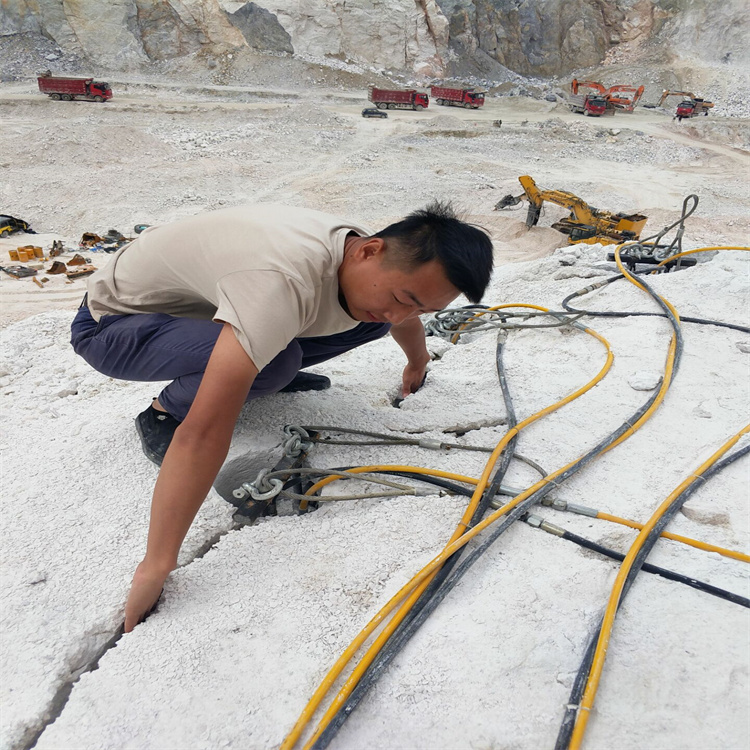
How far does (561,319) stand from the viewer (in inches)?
122

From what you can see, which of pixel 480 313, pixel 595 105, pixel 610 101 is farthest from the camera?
pixel 610 101

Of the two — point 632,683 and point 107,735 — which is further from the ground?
point 632,683

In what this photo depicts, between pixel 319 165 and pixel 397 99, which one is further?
pixel 397 99

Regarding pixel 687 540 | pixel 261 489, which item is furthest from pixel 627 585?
pixel 261 489

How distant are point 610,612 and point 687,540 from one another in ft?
1.25

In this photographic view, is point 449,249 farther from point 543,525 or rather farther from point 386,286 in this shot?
point 543,525

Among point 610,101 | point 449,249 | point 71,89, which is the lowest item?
point 449,249

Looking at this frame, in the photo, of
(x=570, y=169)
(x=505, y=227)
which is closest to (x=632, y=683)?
(x=505, y=227)

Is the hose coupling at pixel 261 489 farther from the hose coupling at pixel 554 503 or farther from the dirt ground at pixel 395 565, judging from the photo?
the hose coupling at pixel 554 503

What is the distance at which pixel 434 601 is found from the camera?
131 centimetres

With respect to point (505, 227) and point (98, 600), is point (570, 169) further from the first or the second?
point (98, 600)

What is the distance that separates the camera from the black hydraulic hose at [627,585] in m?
1.07

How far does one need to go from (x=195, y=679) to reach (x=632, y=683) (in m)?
0.93

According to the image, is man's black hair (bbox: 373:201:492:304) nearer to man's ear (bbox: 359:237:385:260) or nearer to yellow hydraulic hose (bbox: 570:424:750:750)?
man's ear (bbox: 359:237:385:260)
